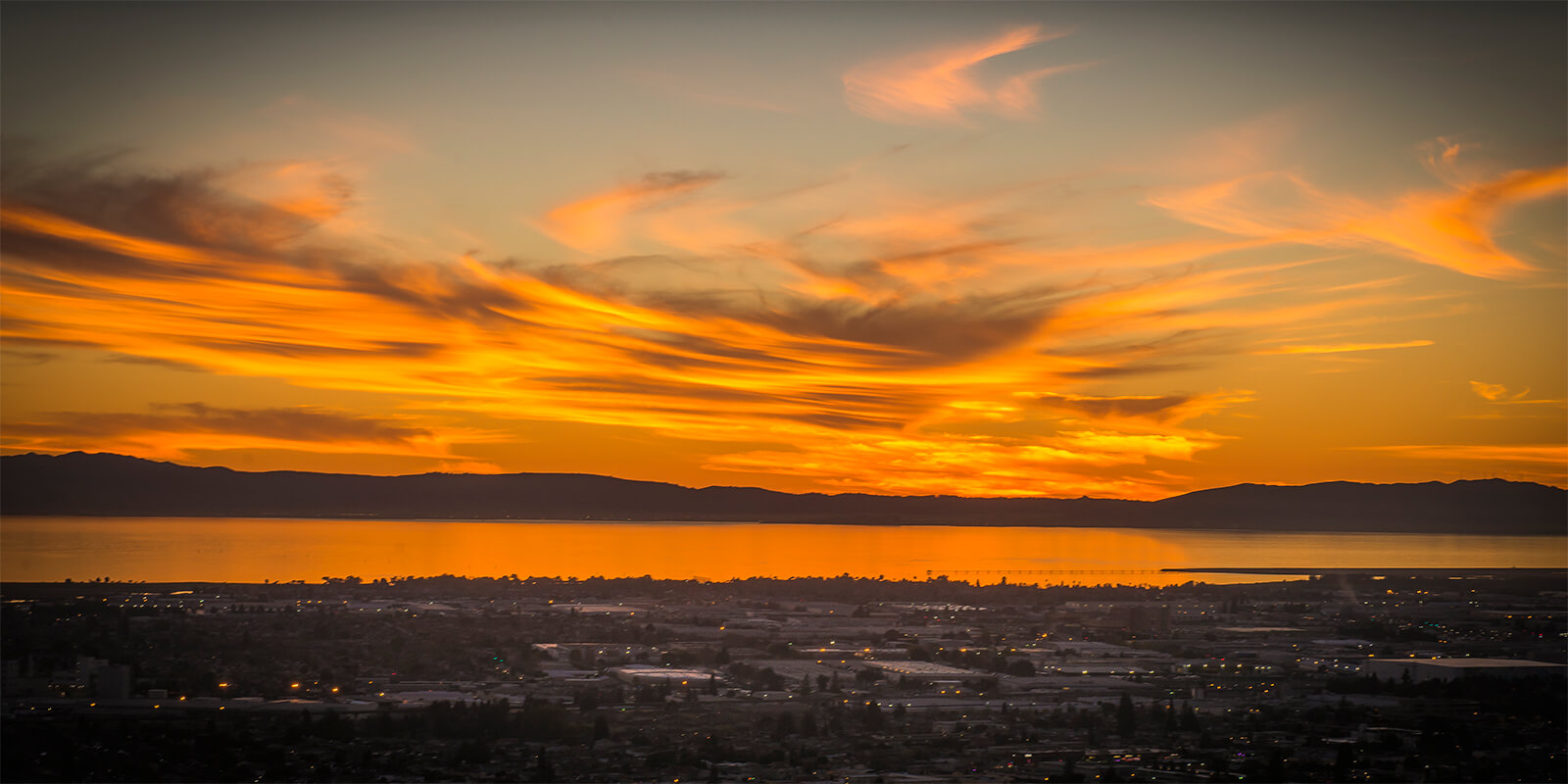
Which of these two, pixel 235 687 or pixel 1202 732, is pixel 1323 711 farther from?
pixel 235 687

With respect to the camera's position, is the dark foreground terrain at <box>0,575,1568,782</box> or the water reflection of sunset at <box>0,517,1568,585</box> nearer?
the dark foreground terrain at <box>0,575,1568,782</box>

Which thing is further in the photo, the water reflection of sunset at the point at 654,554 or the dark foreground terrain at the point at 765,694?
the water reflection of sunset at the point at 654,554

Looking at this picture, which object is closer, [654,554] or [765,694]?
[765,694]

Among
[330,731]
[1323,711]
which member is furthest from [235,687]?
[1323,711]
